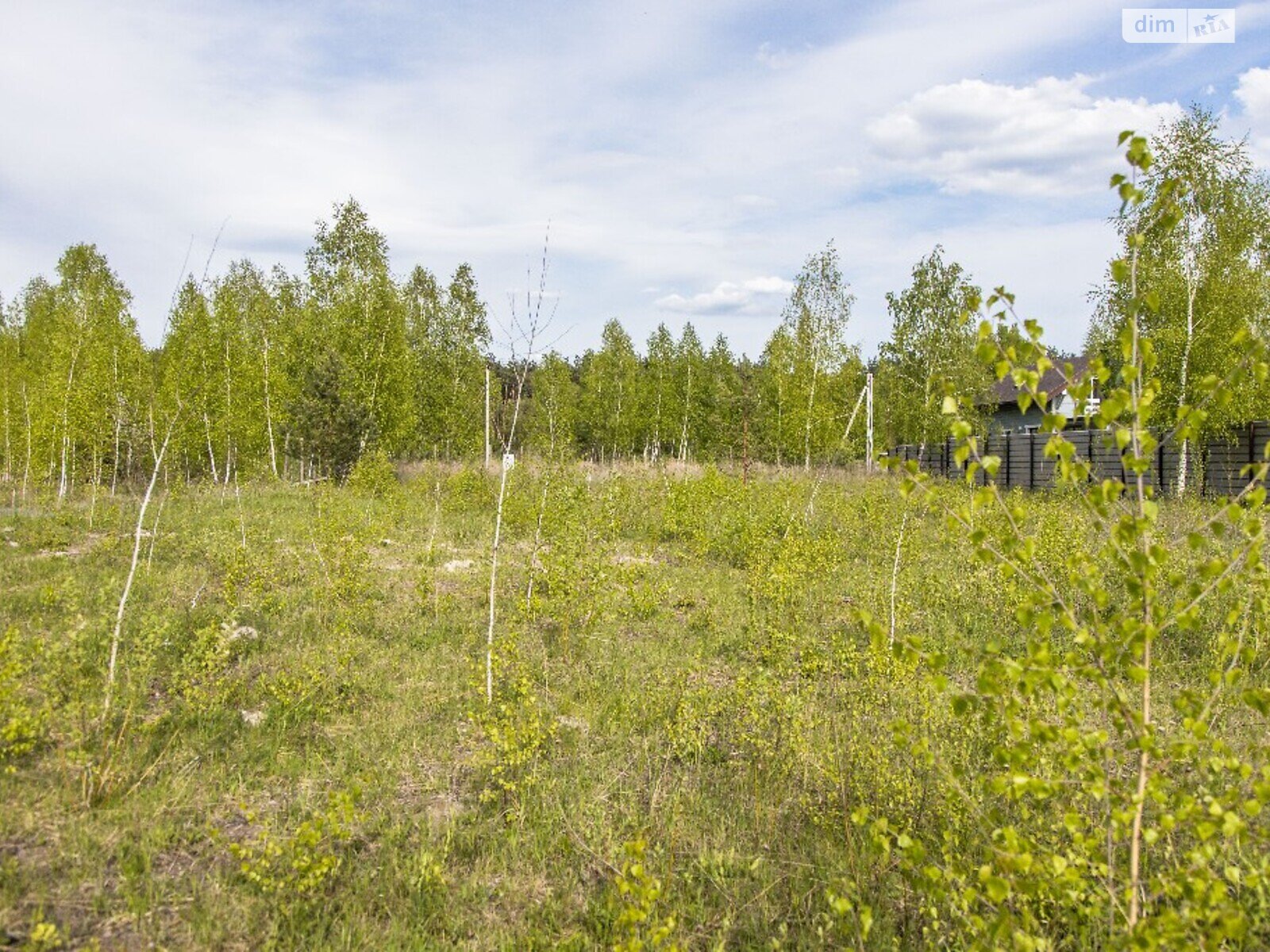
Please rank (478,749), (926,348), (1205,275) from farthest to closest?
(926,348), (1205,275), (478,749)

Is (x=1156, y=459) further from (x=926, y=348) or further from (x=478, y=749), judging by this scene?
(x=478, y=749)

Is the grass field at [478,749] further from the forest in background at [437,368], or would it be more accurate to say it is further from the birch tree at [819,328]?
the birch tree at [819,328]

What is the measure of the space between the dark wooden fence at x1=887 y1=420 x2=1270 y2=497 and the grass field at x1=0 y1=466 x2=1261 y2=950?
18.9 feet

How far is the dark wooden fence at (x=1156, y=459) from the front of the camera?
638 inches

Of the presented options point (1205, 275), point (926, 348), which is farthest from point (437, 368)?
point (1205, 275)

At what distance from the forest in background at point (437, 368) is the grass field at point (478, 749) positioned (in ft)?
6.33

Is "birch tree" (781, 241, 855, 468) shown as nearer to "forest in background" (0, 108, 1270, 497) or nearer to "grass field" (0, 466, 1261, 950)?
"forest in background" (0, 108, 1270, 497)

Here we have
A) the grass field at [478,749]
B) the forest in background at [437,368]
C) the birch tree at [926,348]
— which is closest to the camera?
the grass field at [478,749]

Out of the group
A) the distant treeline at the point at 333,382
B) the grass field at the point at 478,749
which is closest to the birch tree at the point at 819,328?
the distant treeline at the point at 333,382

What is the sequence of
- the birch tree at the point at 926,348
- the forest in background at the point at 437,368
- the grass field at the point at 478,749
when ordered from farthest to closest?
1. the birch tree at the point at 926,348
2. the forest in background at the point at 437,368
3. the grass field at the point at 478,749

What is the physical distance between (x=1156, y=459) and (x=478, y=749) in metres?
20.4

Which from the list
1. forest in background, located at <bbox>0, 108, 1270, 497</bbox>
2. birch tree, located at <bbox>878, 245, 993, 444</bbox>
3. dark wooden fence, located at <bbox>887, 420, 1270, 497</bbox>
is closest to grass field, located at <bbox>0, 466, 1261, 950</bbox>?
forest in background, located at <bbox>0, 108, 1270, 497</bbox>

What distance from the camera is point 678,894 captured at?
340cm

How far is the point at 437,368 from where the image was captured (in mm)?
24984
